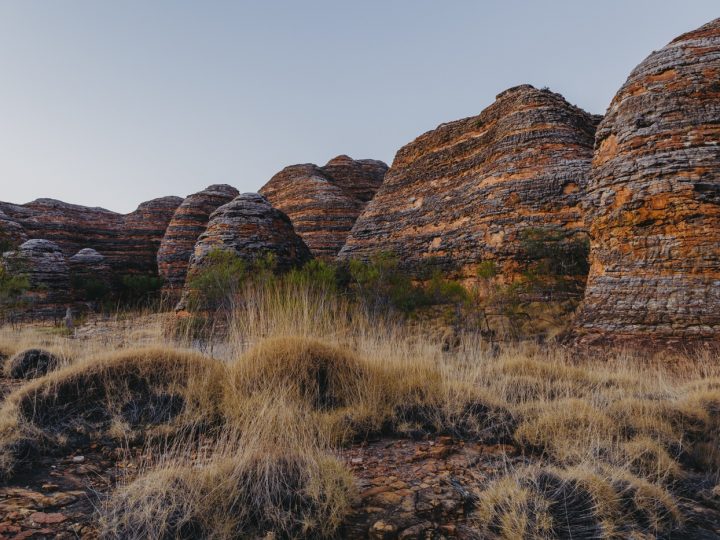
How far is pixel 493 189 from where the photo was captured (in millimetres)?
15766

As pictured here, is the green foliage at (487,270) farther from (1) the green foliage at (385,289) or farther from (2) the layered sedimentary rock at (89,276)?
(2) the layered sedimentary rock at (89,276)

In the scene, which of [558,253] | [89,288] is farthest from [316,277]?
[89,288]

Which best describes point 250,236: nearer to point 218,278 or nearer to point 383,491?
point 218,278

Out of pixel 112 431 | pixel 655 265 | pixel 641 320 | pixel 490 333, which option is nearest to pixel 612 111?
pixel 655 265

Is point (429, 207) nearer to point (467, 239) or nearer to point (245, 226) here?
point (467, 239)

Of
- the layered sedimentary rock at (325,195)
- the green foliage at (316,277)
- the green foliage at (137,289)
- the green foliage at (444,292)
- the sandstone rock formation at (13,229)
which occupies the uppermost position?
the layered sedimentary rock at (325,195)

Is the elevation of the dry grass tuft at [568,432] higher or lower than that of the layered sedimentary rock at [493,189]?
lower

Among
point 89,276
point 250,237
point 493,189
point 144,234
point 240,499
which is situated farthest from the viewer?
point 144,234

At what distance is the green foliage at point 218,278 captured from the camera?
531 inches

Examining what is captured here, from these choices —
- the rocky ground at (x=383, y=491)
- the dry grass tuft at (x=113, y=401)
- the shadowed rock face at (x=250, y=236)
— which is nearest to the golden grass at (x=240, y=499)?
the rocky ground at (x=383, y=491)

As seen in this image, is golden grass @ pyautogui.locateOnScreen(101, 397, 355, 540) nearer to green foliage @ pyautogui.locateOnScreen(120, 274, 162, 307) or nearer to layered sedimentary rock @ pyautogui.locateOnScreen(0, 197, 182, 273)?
green foliage @ pyautogui.locateOnScreen(120, 274, 162, 307)

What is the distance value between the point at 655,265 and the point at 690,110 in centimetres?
362

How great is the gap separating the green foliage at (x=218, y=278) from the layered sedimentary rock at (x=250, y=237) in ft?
1.41

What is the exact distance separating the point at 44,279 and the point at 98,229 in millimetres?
15399
